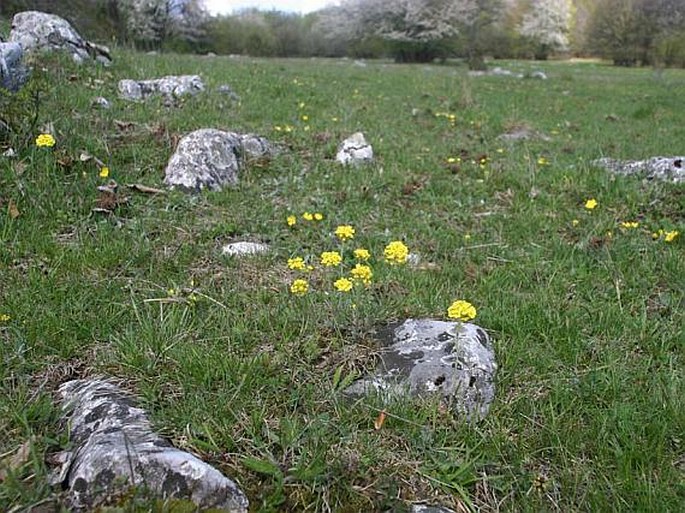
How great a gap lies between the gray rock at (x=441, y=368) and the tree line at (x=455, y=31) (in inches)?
1064

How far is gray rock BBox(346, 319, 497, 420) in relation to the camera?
2303 mm

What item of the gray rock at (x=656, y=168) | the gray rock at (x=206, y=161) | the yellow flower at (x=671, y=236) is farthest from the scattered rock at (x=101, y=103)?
the yellow flower at (x=671, y=236)

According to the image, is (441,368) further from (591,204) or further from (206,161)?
(206,161)

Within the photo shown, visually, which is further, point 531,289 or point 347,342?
point 531,289

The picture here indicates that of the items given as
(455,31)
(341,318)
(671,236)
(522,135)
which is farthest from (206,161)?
(455,31)

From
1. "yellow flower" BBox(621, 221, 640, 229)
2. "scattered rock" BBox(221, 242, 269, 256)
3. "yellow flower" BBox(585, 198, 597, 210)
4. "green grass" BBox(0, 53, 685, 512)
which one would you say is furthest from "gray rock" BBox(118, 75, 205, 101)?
"yellow flower" BBox(621, 221, 640, 229)

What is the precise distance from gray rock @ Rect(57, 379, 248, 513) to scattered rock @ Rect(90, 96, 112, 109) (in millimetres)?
5182

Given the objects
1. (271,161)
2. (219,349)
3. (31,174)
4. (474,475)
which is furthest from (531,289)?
(31,174)

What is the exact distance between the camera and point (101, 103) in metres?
6.24

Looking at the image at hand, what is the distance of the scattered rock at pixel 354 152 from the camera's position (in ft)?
19.6

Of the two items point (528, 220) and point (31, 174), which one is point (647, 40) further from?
point (31, 174)

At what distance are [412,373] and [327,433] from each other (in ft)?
1.80

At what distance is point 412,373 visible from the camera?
2.43m

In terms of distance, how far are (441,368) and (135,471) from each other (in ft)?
4.38
